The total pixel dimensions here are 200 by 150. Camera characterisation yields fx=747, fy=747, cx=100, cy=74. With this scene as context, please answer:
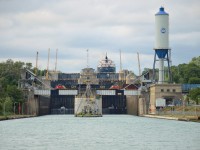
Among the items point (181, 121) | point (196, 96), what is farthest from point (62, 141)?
point (196, 96)

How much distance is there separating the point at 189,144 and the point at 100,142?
11315 millimetres

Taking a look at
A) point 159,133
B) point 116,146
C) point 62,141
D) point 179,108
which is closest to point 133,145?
point 116,146

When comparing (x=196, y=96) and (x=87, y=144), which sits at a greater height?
(x=196, y=96)

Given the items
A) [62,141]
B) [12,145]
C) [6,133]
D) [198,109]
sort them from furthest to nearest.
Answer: [198,109] < [6,133] < [62,141] < [12,145]

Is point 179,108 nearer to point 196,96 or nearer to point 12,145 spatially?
point 196,96

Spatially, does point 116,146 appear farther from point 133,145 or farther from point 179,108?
point 179,108

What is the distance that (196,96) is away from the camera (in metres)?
200

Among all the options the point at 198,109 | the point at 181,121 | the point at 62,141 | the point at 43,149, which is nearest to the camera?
the point at 43,149

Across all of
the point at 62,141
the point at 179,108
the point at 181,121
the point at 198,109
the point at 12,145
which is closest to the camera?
the point at 12,145

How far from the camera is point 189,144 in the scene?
297 ft

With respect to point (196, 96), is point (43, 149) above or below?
below

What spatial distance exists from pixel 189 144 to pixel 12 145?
21344 millimetres

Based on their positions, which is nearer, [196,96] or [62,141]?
[62,141]

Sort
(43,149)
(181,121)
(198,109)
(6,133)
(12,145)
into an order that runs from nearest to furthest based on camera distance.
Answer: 1. (43,149)
2. (12,145)
3. (6,133)
4. (181,121)
5. (198,109)
